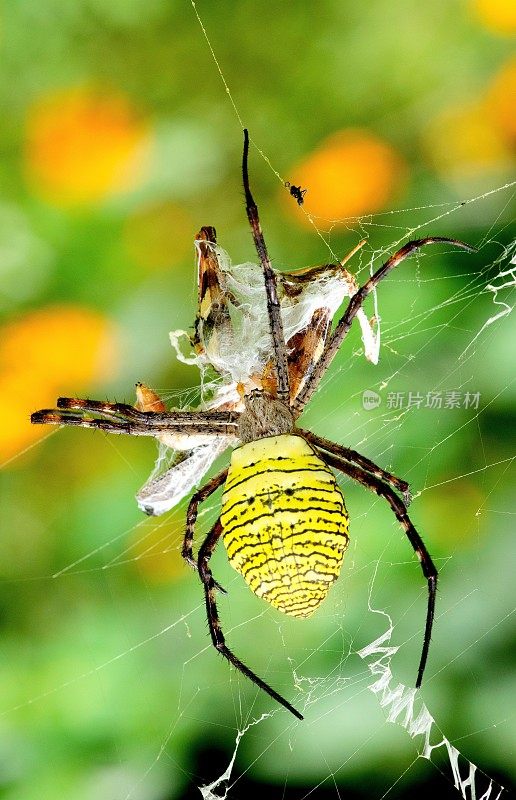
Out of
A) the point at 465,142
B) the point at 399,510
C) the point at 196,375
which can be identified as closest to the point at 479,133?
the point at 465,142

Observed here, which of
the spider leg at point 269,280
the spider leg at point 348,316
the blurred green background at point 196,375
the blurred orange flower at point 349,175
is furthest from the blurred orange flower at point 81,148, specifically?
the spider leg at point 348,316

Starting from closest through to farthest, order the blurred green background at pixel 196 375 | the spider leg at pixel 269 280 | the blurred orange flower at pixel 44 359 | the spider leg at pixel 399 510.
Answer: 1. the spider leg at pixel 399 510
2. the spider leg at pixel 269 280
3. the blurred green background at pixel 196 375
4. the blurred orange flower at pixel 44 359

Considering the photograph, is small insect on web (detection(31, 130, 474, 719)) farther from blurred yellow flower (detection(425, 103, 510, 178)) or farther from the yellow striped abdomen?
blurred yellow flower (detection(425, 103, 510, 178))

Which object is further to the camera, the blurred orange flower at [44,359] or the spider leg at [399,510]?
the blurred orange flower at [44,359]

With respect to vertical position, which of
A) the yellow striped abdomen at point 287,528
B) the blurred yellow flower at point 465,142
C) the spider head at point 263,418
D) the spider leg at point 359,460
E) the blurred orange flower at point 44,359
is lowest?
the yellow striped abdomen at point 287,528

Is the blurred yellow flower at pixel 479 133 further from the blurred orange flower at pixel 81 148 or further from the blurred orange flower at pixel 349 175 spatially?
the blurred orange flower at pixel 81 148

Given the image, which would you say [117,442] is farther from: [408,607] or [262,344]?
[408,607]

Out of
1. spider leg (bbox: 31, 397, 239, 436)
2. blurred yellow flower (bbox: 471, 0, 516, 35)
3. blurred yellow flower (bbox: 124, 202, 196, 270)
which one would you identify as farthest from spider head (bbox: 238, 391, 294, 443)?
blurred yellow flower (bbox: 471, 0, 516, 35)
